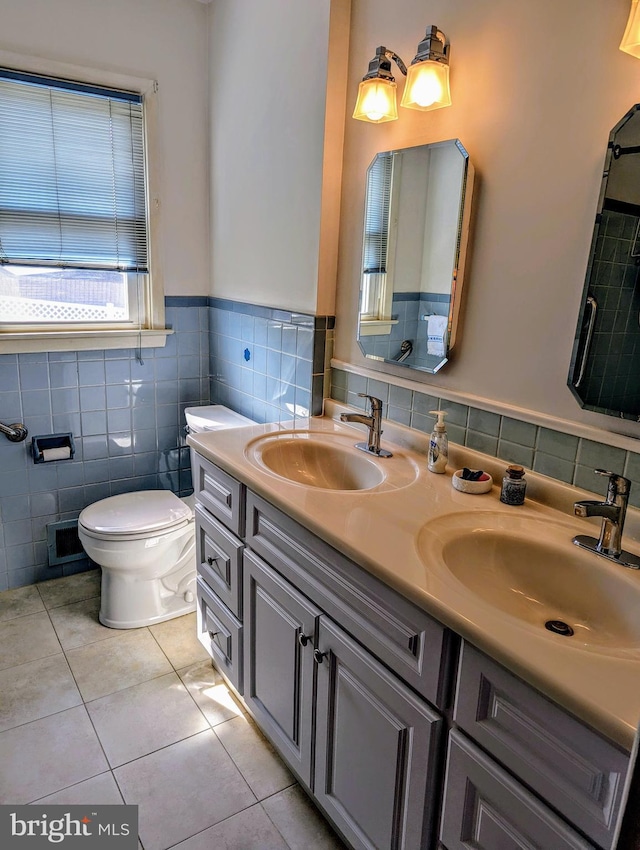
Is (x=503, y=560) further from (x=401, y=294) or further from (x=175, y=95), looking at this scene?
(x=175, y=95)

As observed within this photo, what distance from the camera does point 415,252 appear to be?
175cm

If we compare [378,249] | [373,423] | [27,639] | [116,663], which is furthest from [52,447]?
[378,249]

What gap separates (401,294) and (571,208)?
0.60 meters

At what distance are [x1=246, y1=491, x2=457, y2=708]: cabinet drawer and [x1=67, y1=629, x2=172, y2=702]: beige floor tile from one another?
0.86 m

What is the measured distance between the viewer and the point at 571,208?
132 cm

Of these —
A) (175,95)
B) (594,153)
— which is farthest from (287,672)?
(175,95)

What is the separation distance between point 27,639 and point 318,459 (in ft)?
4.56

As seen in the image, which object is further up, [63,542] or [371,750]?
[371,750]

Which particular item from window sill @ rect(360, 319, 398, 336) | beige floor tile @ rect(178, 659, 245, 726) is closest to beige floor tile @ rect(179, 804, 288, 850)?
beige floor tile @ rect(178, 659, 245, 726)

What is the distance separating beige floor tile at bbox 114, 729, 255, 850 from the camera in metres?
1.53

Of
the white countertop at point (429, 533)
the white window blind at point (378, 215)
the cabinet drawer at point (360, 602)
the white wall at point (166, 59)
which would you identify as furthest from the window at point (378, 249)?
the white wall at point (166, 59)

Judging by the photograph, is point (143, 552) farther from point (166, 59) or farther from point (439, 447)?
point (166, 59)

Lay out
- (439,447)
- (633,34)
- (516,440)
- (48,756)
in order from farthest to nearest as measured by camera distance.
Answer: (48,756) < (439,447) < (516,440) < (633,34)

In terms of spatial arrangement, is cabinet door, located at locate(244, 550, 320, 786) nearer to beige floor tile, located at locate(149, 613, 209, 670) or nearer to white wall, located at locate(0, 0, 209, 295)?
beige floor tile, located at locate(149, 613, 209, 670)
